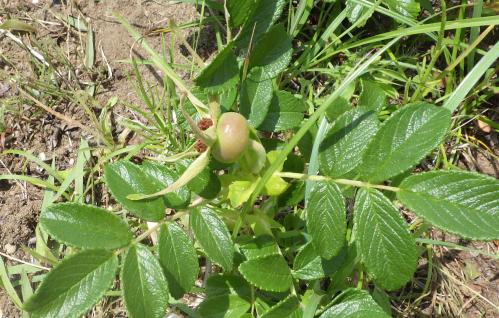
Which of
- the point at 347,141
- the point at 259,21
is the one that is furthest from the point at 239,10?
the point at 347,141

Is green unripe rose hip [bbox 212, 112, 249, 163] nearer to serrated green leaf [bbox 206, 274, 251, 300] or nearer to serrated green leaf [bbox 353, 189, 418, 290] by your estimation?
serrated green leaf [bbox 353, 189, 418, 290]

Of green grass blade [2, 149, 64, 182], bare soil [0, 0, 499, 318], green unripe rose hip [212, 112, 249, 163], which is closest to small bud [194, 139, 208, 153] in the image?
green unripe rose hip [212, 112, 249, 163]

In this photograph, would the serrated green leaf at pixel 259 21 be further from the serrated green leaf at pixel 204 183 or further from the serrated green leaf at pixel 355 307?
the serrated green leaf at pixel 355 307

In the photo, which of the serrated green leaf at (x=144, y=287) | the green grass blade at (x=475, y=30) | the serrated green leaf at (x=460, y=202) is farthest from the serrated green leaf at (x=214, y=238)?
the green grass blade at (x=475, y=30)

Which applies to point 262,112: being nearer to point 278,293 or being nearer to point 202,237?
point 202,237

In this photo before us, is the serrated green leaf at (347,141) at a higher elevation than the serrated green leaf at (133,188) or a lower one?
higher
